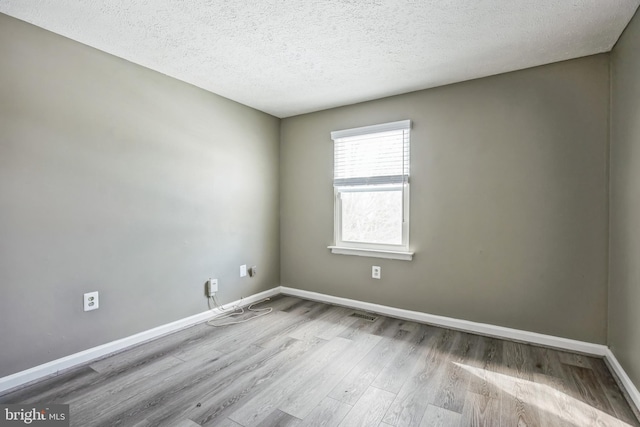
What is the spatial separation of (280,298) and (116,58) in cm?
281

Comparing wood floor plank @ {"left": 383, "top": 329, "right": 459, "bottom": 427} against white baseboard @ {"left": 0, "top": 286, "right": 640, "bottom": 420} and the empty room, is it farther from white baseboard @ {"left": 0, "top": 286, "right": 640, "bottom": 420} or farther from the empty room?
white baseboard @ {"left": 0, "top": 286, "right": 640, "bottom": 420}

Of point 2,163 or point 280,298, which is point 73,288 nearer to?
point 2,163

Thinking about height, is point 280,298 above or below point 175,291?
below

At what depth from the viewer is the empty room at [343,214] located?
1.79 metres

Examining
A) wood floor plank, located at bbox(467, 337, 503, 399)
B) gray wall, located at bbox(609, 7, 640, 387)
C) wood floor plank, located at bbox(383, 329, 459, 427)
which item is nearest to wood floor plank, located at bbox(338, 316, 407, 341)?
wood floor plank, located at bbox(383, 329, 459, 427)

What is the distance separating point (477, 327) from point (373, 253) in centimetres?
114

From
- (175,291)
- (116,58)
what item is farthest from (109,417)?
(116,58)

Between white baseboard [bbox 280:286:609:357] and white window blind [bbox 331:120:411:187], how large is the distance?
1.30 meters

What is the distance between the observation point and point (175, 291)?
8.98ft

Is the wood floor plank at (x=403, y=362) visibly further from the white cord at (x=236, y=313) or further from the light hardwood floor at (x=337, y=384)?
the white cord at (x=236, y=313)

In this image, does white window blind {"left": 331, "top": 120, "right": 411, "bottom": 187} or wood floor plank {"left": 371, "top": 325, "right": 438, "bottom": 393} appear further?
white window blind {"left": 331, "top": 120, "right": 411, "bottom": 187}

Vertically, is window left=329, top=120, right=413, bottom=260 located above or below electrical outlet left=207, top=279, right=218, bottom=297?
above

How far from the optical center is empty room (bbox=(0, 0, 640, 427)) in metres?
1.79

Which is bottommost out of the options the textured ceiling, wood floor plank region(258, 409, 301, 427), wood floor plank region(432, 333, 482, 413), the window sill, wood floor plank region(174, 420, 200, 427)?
wood floor plank region(174, 420, 200, 427)
